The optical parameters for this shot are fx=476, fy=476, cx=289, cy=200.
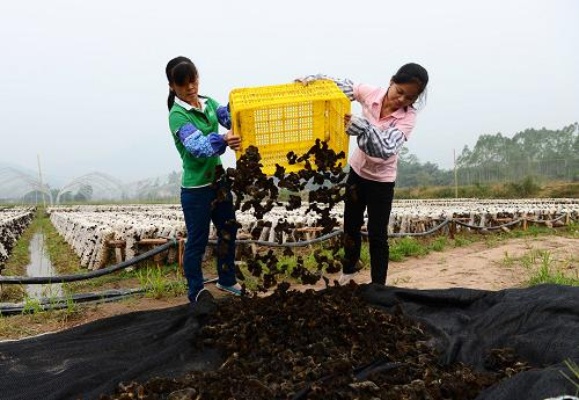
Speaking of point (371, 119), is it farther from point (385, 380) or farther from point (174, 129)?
point (385, 380)

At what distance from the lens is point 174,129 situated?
311 centimetres

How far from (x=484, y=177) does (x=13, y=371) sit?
42292 mm

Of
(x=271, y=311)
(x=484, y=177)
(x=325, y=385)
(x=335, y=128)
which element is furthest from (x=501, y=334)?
(x=484, y=177)

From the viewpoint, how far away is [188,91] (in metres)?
3.11

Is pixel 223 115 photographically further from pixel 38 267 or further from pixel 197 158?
pixel 38 267

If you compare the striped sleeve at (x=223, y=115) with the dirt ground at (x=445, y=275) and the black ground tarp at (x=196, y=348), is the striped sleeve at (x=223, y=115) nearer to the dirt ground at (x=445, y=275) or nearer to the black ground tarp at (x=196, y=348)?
the black ground tarp at (x=196, y=348)

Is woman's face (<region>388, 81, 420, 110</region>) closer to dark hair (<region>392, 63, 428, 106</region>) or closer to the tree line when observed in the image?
dark hair (<region>392, 63, 428, 106</region>)

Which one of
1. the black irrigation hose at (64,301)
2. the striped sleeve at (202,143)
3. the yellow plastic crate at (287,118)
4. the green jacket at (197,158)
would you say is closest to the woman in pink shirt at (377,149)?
the yellow plastic crate at (287,118)

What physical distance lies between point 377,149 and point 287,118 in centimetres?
61

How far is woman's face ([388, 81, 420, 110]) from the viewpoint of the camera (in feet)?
10.0

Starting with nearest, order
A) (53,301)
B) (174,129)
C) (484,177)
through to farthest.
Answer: (174,129) → (53,301) → (484,177)

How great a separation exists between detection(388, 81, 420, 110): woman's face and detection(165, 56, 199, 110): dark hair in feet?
4.29

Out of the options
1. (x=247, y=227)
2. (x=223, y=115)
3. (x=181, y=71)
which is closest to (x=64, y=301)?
(x=223, y=115)

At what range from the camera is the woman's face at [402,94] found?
306cm
